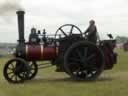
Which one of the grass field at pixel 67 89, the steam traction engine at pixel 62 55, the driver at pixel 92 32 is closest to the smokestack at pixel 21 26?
the steam traction engine at pixel 62 55

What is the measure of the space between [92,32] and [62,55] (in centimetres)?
123

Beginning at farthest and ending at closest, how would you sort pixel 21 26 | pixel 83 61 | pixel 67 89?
1. pixel 21 26
2. pixel 83 61
3. pixel 67 89

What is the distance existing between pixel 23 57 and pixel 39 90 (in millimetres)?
2654

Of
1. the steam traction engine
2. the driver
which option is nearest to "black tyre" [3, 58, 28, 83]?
the steam traction engine

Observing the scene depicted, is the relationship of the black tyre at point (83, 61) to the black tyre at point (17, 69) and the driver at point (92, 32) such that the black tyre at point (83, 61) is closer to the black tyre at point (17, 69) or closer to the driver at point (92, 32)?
the driver at point (92, 32)

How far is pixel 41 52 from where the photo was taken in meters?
14.0

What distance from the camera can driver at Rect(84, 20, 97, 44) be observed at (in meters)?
14.2

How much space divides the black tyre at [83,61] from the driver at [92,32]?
447 millimetres

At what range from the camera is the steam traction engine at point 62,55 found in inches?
546

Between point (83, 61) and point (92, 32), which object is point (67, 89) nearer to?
point (83, 61)

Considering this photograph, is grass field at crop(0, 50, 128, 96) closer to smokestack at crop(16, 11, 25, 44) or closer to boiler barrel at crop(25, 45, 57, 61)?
boiler barrel at crop(25, 45, 57, 61)

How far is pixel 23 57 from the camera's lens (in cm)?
1416

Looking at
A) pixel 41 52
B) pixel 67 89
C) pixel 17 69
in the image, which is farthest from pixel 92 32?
pixel 67 89

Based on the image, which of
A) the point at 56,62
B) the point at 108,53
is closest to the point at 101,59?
the point at 108,53
